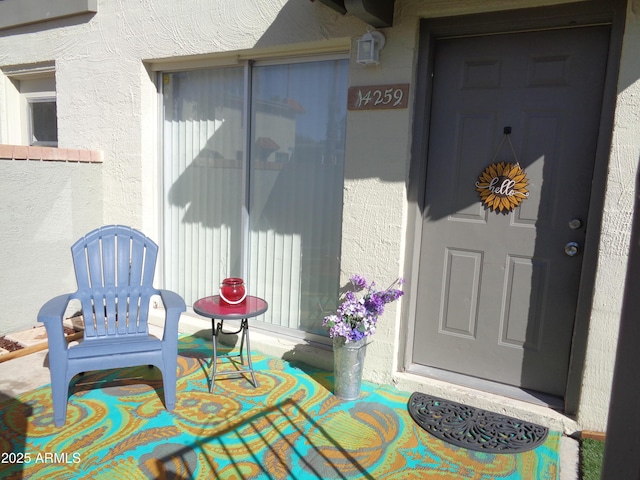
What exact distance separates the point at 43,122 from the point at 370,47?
3.85 metres

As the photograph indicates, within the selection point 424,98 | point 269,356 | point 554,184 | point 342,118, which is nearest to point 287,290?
point 269,356

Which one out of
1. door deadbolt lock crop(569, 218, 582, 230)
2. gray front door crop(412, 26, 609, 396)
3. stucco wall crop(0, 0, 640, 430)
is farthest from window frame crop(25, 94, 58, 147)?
door deadbolt lock crop(569, 218, 582, 230)

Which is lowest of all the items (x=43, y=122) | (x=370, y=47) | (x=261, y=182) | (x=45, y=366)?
(x=45, y=366)

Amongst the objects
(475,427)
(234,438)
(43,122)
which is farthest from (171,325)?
(43,122)

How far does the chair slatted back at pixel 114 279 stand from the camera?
3.02 m

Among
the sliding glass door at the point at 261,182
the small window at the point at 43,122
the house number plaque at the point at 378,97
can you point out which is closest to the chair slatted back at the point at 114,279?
the sliding glass door at the point at 261,182

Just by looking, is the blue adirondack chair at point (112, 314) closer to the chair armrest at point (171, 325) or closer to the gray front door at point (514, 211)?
the chair armrest at point (171, 325)

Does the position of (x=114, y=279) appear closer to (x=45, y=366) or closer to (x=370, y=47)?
(x=45, y=366)

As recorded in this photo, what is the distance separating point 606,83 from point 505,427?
196 centimetres

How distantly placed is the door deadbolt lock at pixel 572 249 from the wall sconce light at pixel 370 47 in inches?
62.1

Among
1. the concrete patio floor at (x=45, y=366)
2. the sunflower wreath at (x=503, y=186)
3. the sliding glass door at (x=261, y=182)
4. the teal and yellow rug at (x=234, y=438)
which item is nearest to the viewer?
the teal and yellow rug at (x=234, y=438)

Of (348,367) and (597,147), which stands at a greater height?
(597,147)

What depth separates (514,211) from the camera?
9.50ft

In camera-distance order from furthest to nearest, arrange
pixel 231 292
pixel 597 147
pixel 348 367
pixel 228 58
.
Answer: pixel 228 58, pixel 231 292, pixel 348 367, pixel 597 147
